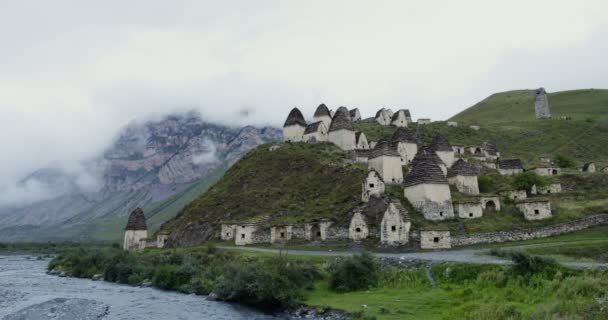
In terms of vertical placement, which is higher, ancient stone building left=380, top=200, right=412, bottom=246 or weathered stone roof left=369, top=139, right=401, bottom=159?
weathered stone roof left=369, top=139, right=401, bottom=159

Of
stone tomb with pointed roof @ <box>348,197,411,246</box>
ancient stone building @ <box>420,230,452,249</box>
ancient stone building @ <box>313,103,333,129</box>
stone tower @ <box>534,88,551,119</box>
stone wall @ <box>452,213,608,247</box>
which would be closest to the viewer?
ancient stone building @ <box>420,230,452,249</box>

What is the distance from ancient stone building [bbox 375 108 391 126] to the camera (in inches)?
3935

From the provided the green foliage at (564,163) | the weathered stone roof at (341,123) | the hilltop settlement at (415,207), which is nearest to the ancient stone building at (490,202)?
the hilltop settlement at (415,207)

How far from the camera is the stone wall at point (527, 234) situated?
39.3 metres

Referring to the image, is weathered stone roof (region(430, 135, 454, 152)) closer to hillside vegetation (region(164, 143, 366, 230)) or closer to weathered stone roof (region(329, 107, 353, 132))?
hillside vegetation (region(164, 143, 366, 230))

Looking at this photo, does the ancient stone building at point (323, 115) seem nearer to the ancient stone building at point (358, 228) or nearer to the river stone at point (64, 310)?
the ancient stone building at point (358, 228)

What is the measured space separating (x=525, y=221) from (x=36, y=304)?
3960cm

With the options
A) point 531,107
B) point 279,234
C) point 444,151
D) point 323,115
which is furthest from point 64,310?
point 531,107

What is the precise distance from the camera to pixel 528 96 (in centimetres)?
16700

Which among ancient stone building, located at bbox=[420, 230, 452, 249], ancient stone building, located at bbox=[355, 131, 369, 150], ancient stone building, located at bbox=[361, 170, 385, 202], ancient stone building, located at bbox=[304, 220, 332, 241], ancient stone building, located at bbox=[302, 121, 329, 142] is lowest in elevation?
ancient stone building, located at bbox=[420, 230, 452, 249]

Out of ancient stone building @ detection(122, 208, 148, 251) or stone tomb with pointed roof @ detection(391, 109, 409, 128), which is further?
stone tomb with pointed roof @ detection(391, 109, 409, 128)

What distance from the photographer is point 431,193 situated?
44.9 metres

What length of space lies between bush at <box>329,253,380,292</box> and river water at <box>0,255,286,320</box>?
5.11 m

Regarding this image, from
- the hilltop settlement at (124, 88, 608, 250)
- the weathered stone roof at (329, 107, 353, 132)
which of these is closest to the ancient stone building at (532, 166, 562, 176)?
the hilltop settlement at (124, 88, 608, 250)
